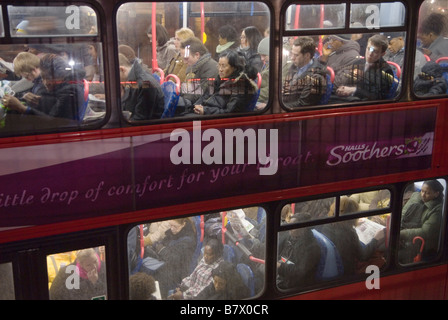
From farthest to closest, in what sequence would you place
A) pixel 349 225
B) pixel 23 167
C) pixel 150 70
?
pixel 349 225
pixel 150 70
pixel 23 167

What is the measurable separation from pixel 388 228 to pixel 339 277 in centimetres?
70

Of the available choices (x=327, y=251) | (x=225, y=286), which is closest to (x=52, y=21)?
(x=225, y=286)

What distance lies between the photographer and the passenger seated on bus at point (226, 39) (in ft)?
13.8

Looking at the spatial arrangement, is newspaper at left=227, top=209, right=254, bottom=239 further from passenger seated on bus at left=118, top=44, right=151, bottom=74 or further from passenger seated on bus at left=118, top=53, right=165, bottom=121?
passenger seated on bus at left=118, top=44, right=151, bottom=74

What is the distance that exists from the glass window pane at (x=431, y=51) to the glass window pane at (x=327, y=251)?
1.41m

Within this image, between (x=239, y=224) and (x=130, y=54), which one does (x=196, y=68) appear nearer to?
(x=130, y=54)

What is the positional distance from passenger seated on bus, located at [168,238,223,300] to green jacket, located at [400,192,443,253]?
6.45ft

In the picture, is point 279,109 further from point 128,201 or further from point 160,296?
point 160,296

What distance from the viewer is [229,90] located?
171 inches

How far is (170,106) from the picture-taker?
4.20 metres

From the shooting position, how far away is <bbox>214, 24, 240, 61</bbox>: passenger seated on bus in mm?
4207

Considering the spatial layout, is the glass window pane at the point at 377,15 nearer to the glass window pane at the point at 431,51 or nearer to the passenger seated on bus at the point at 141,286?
the glass window pane at the point at 431,51
